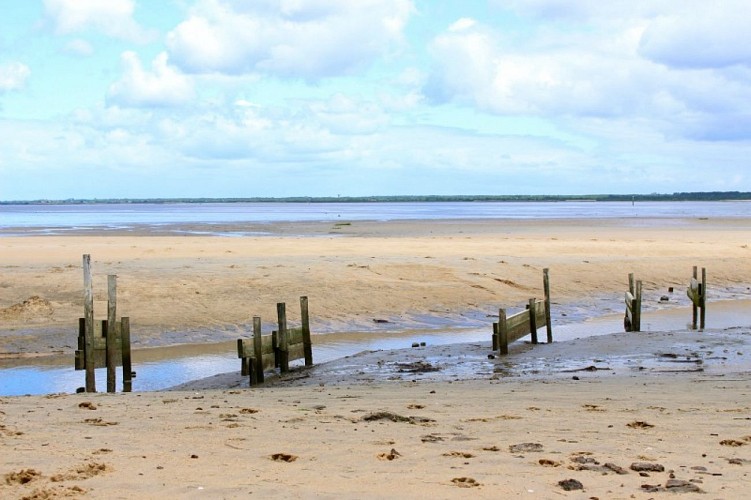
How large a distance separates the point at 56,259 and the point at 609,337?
20.0 meters

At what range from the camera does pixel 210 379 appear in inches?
576

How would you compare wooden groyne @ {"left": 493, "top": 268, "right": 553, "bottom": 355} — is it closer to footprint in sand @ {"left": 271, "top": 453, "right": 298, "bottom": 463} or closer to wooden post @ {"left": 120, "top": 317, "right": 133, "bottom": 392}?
wooden post @ {"left": 120, "top": 317, "right": 133, "bottom": 392}

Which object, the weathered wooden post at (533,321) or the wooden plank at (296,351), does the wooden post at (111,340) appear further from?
the weathered wooden post at (533,321)

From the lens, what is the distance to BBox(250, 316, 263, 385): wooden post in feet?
45.9

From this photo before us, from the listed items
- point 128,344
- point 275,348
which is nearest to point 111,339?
point 128,344

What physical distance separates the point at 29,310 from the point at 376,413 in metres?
13.4

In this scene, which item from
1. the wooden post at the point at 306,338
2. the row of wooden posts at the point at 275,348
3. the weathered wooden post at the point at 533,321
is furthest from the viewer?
the weathered wooden post at the point at 533,321

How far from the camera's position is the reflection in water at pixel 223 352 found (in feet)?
48.5

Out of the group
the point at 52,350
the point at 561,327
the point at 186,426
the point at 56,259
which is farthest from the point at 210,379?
the point at 56,259

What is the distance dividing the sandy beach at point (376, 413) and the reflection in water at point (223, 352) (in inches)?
35.6

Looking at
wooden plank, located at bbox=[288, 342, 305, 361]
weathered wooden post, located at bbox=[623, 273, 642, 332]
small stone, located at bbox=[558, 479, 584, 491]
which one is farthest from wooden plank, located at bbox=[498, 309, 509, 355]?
small stone, located at bbox=[558, 479, 584, 491]

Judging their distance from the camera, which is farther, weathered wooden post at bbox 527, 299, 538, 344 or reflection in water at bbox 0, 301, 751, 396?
weathered wooden post at bbox 527, 299, 538, 344

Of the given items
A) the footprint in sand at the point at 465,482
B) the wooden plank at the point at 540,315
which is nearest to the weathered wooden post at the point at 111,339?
the wooden plank at the point at 540,315

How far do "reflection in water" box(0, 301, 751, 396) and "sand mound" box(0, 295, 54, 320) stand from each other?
3337 mm
